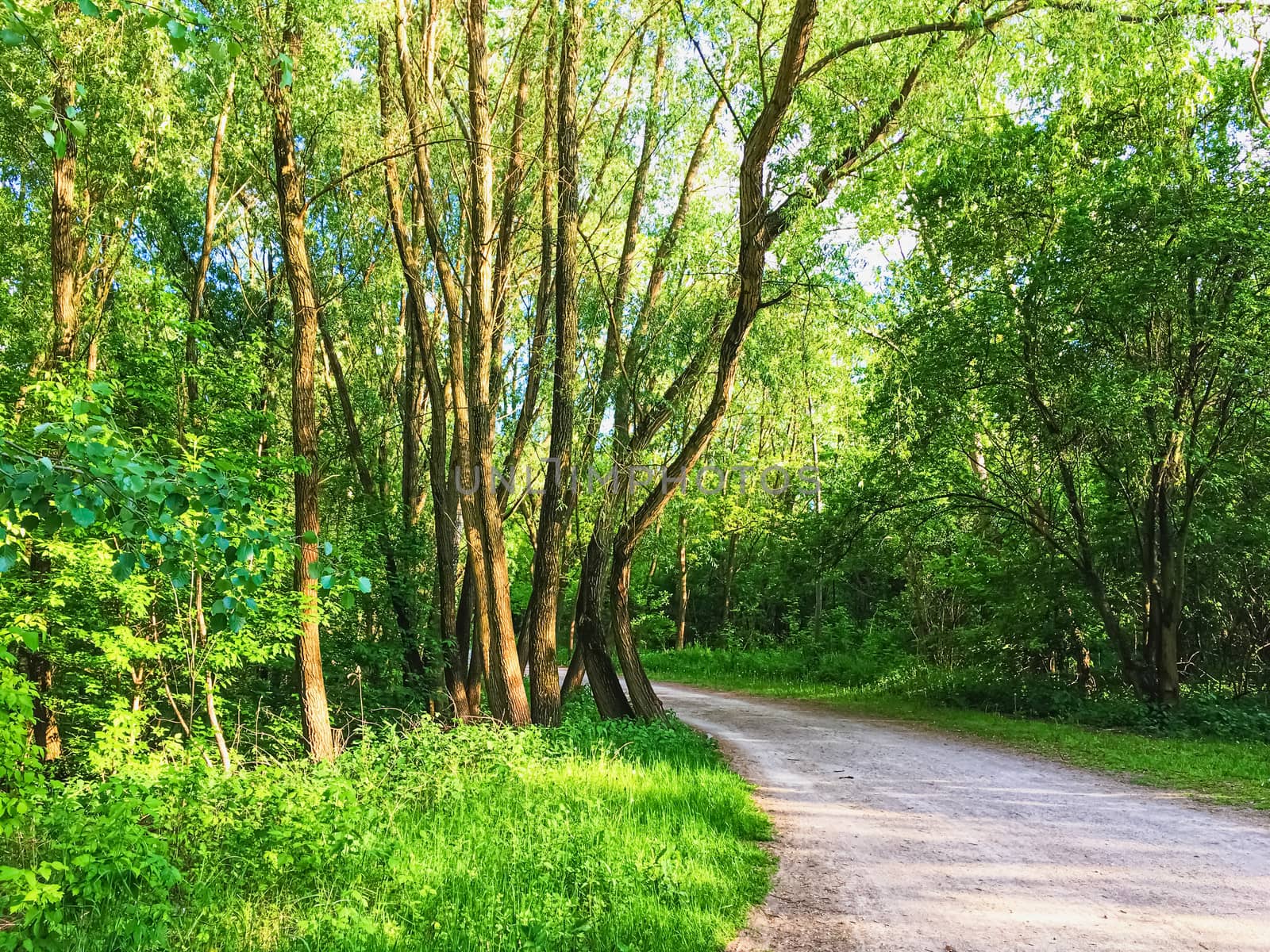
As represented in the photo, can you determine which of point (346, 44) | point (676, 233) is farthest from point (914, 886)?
point (346, 44)

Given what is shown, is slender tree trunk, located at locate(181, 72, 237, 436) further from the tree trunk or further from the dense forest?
the tree trunk

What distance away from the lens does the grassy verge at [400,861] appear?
4.06m

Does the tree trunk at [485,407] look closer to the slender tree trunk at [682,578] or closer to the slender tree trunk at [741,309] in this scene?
the slender tree trunk at [741,309]

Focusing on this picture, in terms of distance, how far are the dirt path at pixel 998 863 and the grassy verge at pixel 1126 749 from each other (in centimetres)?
57

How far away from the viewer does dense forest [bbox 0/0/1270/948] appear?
8375 mm

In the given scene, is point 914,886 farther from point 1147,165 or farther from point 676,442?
point 1147,165

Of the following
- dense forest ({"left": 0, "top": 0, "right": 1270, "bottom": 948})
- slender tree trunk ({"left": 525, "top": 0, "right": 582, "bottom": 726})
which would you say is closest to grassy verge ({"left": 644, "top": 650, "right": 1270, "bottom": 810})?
dense forest ({"left": 0, "top": 0, "right": 1270, "bottom": 948})

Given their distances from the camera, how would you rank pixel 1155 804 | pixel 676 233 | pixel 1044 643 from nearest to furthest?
1. pixel 1155 804
2. pixel 676 233
3. pixel 1044 643

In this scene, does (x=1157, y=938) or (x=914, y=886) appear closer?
(x=1157, y=938)

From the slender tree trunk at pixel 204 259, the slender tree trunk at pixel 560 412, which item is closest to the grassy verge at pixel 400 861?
the slender tree trunk at pixel 560 412

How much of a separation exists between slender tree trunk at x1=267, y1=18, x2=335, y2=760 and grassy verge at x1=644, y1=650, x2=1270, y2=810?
901cm

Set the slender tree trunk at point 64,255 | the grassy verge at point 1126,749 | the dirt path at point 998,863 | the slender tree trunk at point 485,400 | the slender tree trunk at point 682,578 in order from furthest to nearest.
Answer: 1. the slender tree trunk at point 682,578
2. the slender tree trunk at point 64,255
3. the slender tree trunk at point 485,400
4. the grassy verge at point 1126,749
5. the dirt path at point 998,863

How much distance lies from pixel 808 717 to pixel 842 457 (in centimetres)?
691

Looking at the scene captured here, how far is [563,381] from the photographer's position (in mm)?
10016
